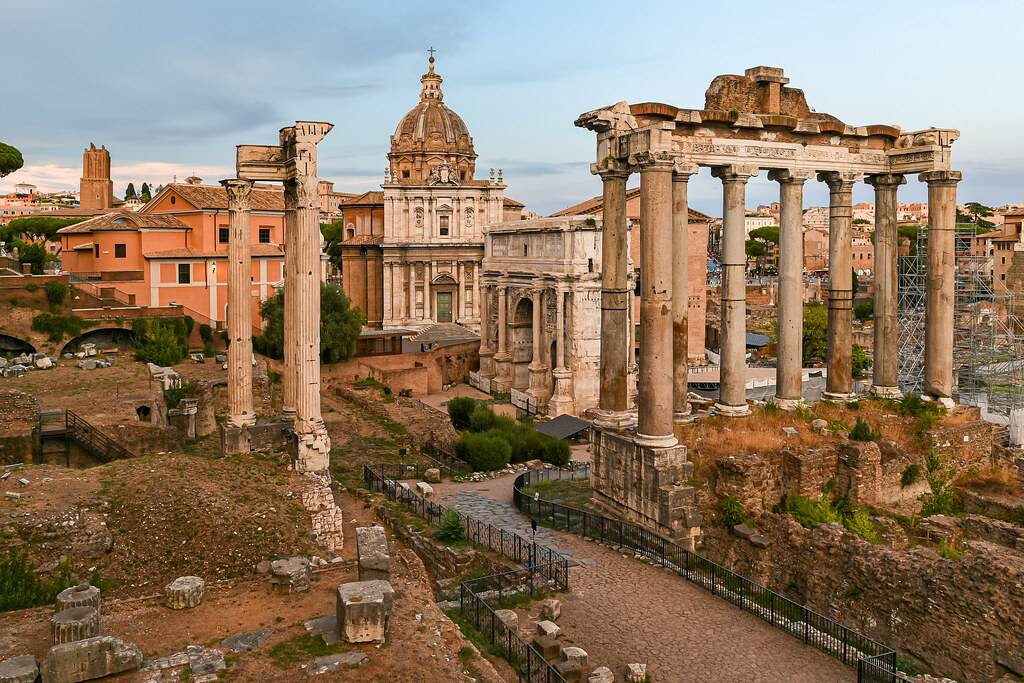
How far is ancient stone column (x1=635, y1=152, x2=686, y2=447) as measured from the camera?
16.1m

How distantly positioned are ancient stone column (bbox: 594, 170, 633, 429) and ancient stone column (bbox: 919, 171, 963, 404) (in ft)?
27.5

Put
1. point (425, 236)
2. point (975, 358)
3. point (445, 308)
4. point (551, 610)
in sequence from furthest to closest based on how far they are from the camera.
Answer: point (445, 308) → point (425, 236) → point (975, 358) → point (551, 610)

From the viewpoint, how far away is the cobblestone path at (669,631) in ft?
37.7

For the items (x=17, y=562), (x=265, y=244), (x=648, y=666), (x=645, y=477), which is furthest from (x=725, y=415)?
(x=265, y=244)

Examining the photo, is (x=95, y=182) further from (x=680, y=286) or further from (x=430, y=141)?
(x=680, y=286)

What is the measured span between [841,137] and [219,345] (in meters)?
27.7

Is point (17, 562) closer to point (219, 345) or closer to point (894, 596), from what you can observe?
point (894, 596)

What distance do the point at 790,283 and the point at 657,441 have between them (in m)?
5.98

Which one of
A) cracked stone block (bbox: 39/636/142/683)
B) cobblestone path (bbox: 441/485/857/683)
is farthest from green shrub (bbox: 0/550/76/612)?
cobblestone path (bbox: 441/485/857/683)

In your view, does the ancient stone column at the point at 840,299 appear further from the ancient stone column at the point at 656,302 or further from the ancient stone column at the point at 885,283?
the ancient stone column at the point at 656,302

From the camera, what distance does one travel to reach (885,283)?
21.0m

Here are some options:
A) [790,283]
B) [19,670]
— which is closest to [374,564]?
[19,670]

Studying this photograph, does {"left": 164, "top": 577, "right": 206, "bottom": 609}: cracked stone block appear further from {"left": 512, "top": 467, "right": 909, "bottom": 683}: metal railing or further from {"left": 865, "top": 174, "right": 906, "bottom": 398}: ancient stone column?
{"left": 865, "top": 174, "right": 906, "bottom": 398}: ancient stone column

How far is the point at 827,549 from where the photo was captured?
13664 millimetres
